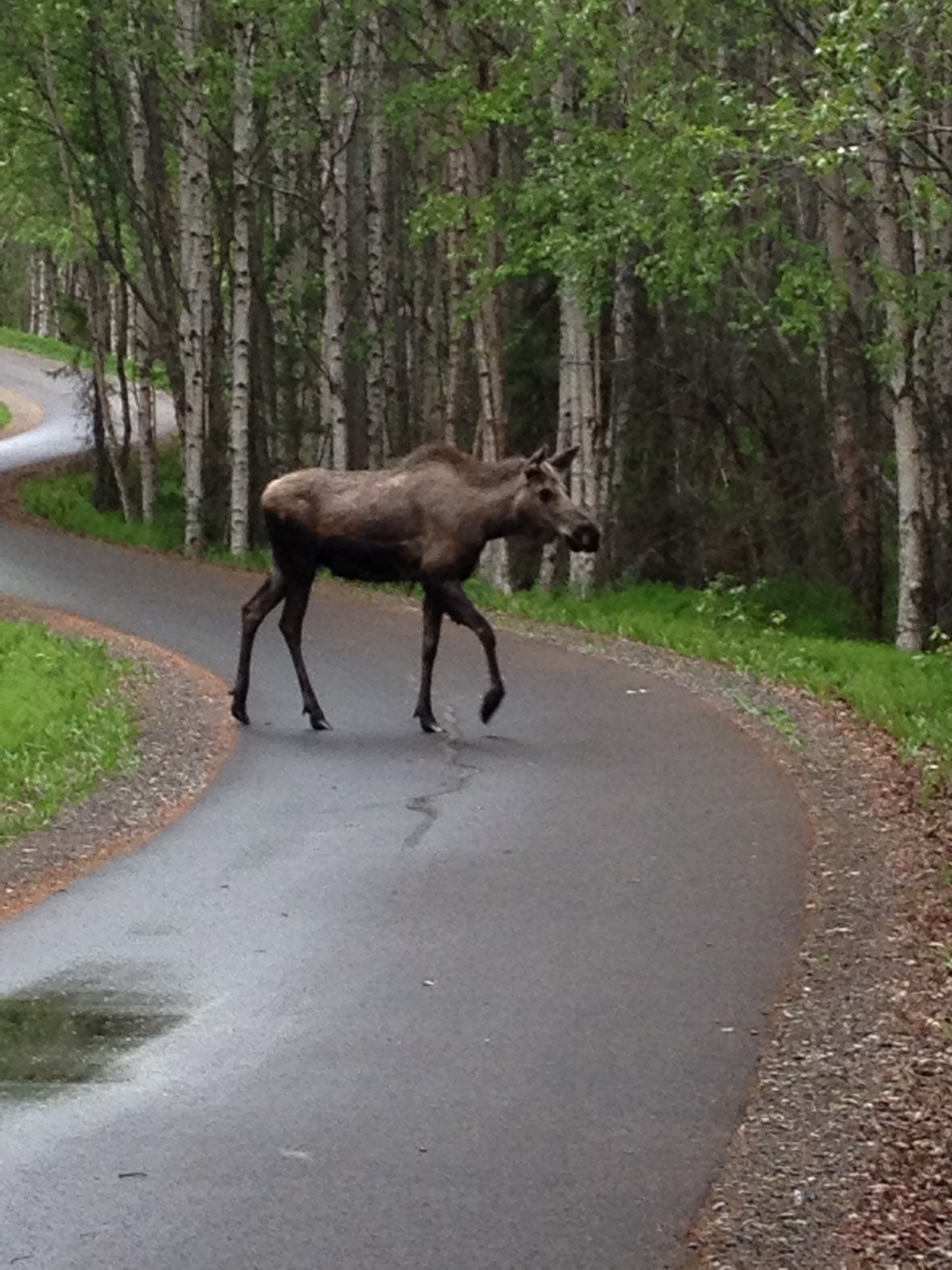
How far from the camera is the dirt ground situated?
19.7ft

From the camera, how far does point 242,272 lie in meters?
26.8

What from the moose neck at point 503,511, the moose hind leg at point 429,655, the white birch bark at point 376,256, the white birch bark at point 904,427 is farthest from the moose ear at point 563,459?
the white birch bark at point 376,256

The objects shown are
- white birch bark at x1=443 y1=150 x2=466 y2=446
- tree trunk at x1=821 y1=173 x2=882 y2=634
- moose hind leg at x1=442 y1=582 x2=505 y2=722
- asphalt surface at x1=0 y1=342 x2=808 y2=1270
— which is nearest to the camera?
asphalt surface at x1=0 y1=342 x2=808 y2=1270

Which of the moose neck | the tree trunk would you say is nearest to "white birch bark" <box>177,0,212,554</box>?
the tree trunk

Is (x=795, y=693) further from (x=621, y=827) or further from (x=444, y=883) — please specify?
(x=444, y=883)

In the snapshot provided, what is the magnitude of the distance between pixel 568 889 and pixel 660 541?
16.5m

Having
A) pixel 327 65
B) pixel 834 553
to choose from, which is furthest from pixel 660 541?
pixel 327 65

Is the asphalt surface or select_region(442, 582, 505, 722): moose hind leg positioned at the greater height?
select_region(442, 582, 505, 722): moose hind leg

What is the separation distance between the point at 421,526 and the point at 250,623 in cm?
154

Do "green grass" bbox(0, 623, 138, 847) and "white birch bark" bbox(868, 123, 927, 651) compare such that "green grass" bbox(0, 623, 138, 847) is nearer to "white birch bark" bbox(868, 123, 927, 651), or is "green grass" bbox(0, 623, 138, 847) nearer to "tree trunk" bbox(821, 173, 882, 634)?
"white birch bark" bbox(868, 123, 927, 651)

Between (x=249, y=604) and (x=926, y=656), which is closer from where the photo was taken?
(x=249, y=604)

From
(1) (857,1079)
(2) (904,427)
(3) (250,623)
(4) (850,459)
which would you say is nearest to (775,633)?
(2) (904,427)

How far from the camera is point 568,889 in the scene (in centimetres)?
1028

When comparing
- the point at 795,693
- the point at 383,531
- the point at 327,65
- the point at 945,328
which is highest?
the point at 327,65
